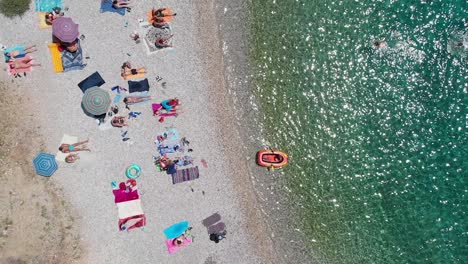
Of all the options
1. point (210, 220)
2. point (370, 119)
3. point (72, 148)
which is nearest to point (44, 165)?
point (72, 148)

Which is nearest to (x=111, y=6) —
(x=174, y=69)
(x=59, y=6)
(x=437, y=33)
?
(x=59, y=6)

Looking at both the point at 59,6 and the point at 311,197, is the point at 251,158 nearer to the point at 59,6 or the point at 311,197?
the point at 311,197

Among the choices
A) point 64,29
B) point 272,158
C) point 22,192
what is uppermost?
point 64,29

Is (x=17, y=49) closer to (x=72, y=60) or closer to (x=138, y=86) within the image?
(x=72, y=60)

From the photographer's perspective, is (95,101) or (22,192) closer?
(95,101)

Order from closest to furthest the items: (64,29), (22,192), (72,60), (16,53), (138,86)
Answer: (64,29) < (16,53) < (22,192) < (72,60) < (138,86)

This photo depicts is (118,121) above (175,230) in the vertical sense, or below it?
above

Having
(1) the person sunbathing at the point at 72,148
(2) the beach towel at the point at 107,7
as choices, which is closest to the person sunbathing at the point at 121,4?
(2) the beach towel at the point at 107,7

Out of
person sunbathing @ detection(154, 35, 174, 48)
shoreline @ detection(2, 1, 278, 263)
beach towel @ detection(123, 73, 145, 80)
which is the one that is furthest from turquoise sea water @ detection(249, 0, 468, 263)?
beach towel @ detection(123, 73, 145, 80)
